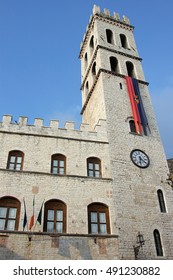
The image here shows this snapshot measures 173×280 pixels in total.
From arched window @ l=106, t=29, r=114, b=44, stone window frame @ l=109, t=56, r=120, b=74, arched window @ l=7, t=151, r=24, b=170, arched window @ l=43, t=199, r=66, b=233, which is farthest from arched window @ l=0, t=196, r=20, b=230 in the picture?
arched window @ l=106, t=29, r=114, b=44

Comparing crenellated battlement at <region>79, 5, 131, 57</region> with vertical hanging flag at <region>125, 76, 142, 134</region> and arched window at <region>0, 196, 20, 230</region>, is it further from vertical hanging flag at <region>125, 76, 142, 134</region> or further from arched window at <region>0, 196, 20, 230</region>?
arched window at <region>0, 196, 20, 230</region>

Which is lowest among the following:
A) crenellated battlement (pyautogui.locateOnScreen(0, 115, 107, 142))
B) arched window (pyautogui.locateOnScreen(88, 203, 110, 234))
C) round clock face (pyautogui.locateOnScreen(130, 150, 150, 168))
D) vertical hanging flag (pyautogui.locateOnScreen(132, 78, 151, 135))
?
arched window (pyautogui.locateOnScreen(88, 203, 110, 234))

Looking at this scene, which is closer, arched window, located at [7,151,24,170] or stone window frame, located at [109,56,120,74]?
arched window, located at [7,151,24,170]

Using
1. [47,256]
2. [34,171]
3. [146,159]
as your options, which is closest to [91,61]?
[146,159]

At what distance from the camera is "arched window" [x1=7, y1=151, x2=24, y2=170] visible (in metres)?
15.1

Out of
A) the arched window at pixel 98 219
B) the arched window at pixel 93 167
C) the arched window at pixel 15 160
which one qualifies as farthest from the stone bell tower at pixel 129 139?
the arched window at pixel 15 160

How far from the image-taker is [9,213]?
1329 centimetres

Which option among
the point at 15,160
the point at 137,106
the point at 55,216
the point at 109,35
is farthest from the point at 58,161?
the point at 109,35

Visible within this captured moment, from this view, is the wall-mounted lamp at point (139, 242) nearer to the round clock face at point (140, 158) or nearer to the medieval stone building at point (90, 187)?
the medieval stone building at point (90, 187)

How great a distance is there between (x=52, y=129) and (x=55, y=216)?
19.2 feet

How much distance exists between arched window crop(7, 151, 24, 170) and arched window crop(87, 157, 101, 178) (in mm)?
4090

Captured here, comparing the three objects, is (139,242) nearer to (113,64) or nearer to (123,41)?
(113,64)

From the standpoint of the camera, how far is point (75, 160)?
52.7 ft

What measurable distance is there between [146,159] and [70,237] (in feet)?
24.4
